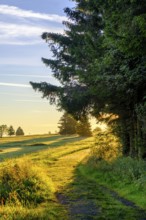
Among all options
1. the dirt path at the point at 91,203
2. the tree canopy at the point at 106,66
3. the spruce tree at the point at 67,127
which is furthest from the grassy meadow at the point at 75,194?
the spruce tree at the point at 67,127

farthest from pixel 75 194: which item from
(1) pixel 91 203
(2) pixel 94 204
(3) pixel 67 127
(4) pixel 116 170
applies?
(3) pixel 67 127

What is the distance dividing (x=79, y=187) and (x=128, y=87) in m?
5.87

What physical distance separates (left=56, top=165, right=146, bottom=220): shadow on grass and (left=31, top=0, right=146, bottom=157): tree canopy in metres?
4.40

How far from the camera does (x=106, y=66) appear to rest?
18.1m

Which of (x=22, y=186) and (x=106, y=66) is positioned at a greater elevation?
(x=106, y=66)

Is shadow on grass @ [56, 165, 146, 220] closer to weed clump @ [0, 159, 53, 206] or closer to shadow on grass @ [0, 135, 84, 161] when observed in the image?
weed clump @ [0, 159, 53, 206]

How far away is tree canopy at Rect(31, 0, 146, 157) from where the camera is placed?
14.7 m

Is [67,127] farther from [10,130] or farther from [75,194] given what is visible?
[75,194]

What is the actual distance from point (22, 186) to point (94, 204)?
340 centimetres

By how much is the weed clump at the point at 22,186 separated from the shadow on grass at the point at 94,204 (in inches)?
33.5

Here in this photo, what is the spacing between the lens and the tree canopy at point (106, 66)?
14656mm

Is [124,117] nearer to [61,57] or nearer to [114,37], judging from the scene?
Result: [61,57]

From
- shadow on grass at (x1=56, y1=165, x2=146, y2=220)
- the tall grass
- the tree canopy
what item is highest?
the tree canopy

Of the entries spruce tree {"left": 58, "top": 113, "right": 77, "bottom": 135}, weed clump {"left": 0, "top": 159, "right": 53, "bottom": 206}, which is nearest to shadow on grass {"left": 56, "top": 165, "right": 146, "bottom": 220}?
weed clump {"left": 0, "top": 159, "right": 53, "bottom": 206}
